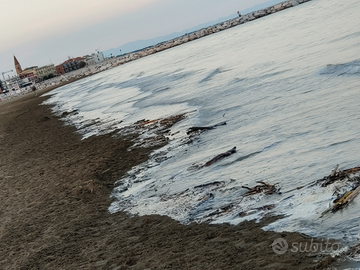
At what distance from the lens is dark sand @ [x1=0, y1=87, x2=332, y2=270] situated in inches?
182

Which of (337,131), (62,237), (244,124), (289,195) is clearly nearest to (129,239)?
(62,237)

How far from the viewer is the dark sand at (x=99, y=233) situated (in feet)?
15.2

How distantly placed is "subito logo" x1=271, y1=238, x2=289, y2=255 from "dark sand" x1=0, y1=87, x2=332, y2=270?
6 cm

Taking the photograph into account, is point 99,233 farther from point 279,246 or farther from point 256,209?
point 279,246

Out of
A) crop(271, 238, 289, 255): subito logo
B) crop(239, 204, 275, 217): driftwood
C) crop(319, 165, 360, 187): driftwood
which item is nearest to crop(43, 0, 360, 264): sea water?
crop(239, 204, 275, 217): driftwood

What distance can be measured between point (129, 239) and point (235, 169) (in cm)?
261

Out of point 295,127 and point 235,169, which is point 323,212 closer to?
point 235,169

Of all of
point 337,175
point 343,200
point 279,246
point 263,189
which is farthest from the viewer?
point 263,189

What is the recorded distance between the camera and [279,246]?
447cm

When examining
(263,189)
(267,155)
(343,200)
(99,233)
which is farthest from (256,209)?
(99,233)

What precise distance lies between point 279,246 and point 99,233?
293 centimetres

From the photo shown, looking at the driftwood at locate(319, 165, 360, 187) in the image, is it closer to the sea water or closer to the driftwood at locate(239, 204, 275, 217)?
the sea water

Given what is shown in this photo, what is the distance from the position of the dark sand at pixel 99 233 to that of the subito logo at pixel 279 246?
0.06m

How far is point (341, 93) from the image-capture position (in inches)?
419
